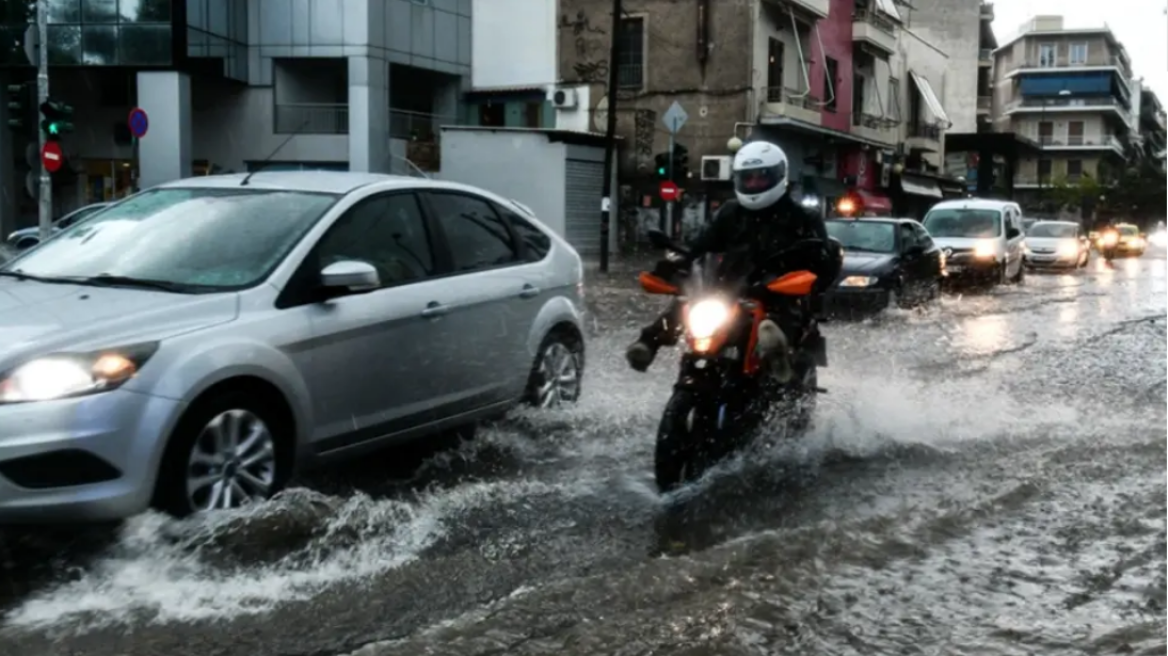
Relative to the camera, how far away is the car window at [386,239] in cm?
618

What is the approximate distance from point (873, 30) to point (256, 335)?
137 ft

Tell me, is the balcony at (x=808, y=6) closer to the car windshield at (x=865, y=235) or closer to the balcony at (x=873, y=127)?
the balcony at (x=873, y=127)

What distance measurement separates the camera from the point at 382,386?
618 cm

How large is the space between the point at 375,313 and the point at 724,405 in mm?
1665

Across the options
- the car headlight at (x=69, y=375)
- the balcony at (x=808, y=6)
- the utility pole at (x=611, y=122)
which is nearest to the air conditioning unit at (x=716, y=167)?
the balcony at (x=808, y=6)

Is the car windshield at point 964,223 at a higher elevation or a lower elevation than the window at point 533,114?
lower

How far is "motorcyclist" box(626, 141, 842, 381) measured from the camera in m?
6.59

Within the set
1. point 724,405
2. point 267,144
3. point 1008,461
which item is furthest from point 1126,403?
point 267,144

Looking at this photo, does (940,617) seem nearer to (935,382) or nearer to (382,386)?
(382,386)

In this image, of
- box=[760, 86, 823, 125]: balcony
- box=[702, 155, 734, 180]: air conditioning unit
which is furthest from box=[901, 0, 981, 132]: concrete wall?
box=[702, 155, 734, 180]: air conditioning unit

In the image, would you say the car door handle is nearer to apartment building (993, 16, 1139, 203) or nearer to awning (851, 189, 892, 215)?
→ awning (851, 189, 892, 215)

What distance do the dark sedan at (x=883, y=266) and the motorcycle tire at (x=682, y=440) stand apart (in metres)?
10.7

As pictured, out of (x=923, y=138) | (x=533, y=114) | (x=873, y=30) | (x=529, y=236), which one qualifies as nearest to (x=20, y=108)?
(x=529, y=236)

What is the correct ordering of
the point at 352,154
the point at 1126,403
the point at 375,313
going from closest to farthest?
the point at 375,313
the point at 1126,403
the point at 352,154
